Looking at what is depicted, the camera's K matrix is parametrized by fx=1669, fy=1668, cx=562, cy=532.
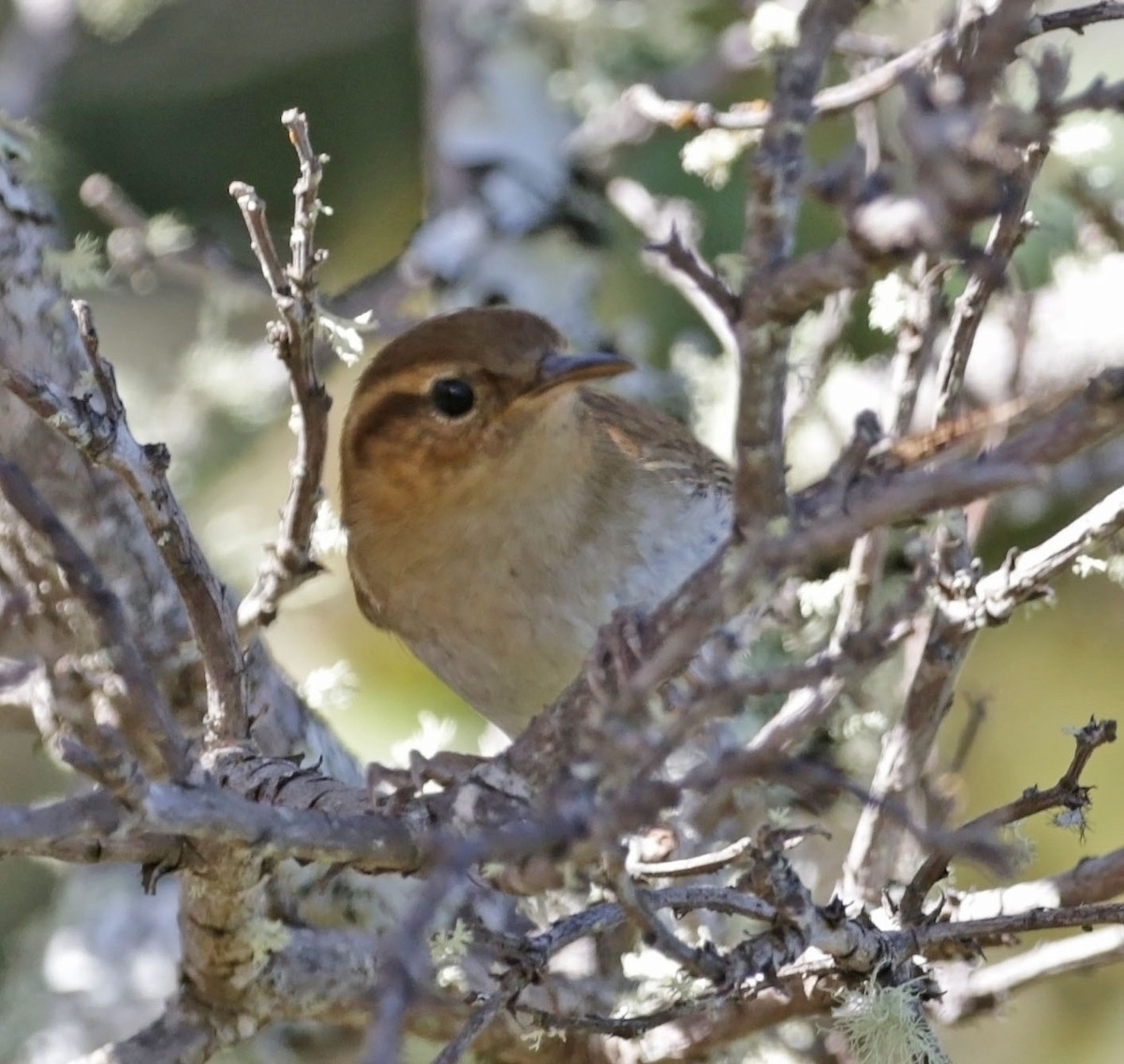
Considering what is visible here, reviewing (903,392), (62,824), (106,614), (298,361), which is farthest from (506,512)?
(62,824)

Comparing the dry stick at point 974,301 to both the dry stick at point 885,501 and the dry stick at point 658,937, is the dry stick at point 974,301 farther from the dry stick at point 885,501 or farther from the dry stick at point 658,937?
the dry stick at point 658,937

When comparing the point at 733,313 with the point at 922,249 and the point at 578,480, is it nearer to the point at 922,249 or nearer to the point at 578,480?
the point at 922,249

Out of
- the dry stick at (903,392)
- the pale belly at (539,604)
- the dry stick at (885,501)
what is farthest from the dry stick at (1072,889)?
the pale belly at (539,604)

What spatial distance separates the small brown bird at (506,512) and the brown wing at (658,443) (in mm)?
46

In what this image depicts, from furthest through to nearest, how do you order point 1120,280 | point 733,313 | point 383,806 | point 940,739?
point 940,739
point 1120,280
point 383,806
point 733,313

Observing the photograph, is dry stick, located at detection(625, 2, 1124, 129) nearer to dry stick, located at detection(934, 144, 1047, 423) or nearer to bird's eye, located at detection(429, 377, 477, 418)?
dry stick, located at detection(934, 144, 1047, 423)

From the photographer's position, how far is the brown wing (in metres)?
3.98

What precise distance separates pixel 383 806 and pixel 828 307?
95.4 inches

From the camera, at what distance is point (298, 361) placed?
104 inches

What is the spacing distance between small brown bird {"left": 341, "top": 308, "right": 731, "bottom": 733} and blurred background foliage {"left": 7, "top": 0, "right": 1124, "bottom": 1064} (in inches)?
36.9

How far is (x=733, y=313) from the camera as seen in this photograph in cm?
178

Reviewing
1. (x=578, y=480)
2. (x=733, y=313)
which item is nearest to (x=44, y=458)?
(x=578, y=480)

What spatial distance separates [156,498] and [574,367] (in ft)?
4.26

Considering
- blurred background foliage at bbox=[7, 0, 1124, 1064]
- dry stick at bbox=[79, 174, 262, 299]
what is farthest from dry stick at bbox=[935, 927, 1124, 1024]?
dry stick at bbox=[79, 174, 262, 299]
